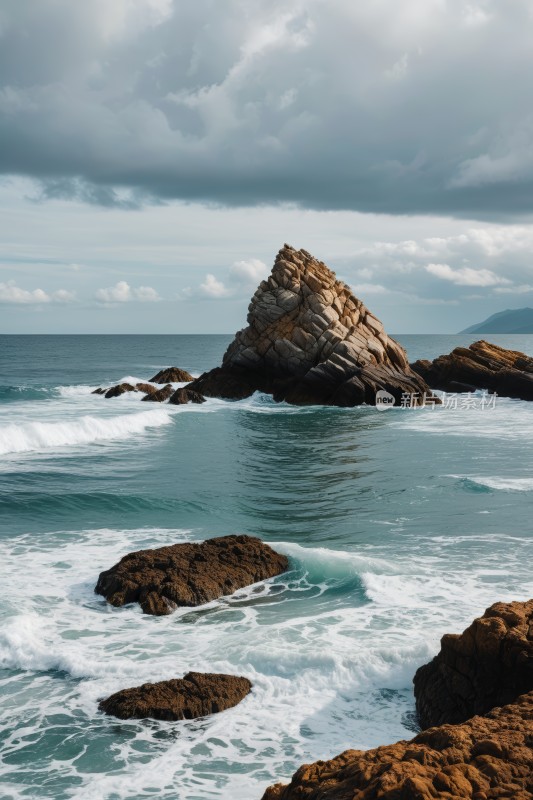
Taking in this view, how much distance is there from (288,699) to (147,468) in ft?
64.9

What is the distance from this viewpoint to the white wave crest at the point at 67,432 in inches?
1378

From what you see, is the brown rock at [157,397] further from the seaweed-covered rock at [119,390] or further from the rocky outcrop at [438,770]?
the rocky outcrop at [438,770]

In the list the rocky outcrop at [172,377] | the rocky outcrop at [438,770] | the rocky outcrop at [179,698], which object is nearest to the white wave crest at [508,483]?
the rocky outcrop at [179,698]

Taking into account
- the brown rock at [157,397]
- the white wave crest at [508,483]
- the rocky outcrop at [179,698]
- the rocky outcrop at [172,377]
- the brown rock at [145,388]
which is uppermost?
the rocky outcrop at [172,377]

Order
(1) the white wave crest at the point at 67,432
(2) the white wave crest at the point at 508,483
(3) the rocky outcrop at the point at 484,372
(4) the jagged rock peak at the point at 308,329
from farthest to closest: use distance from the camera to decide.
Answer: (3) the rocky outcrop at the point at 484,372 → (4) the jagged rock peak at the point at 308,329 → (1) the white wave crest at the point at 67,432 → (2) the white wave crest at the point at 508,483

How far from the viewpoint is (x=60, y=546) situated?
18.2m

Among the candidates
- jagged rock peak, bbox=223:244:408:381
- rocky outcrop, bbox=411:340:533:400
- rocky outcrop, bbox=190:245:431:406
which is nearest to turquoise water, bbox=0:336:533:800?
rocky outcrop, bbox=190:245:431:406

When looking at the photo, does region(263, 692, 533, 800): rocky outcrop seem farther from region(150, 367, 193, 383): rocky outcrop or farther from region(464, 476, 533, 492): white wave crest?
region(150, 367, 193, 383): rocky outcrop

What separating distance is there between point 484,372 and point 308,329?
18.4 meters

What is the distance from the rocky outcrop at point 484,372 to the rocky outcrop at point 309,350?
8.20 meters

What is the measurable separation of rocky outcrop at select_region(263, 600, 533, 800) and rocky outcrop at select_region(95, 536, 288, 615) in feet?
19.1

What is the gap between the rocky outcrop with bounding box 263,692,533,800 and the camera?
564 cm

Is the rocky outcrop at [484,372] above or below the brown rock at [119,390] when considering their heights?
above

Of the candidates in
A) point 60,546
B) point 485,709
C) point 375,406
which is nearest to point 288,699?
point 485,709
